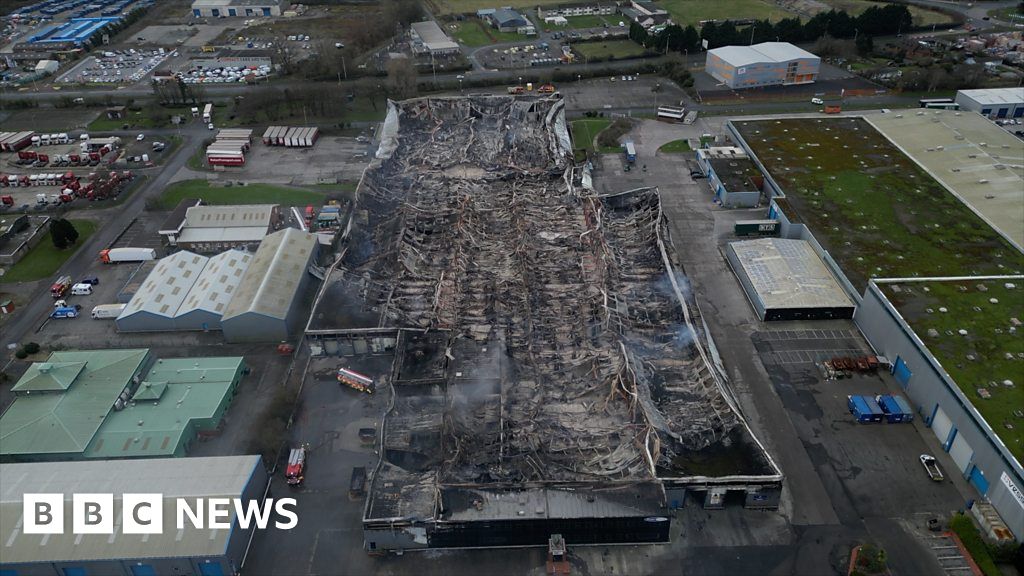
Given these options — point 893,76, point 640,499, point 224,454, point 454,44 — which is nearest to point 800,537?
point 640,499

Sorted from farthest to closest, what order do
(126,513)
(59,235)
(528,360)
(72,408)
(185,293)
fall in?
1. (59,235)
2. (185,293)
3. (528,360)
4. (72,408)
5. (126,513)

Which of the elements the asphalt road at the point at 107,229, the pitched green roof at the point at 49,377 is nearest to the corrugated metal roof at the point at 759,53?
the asphalt road at the point at 107,229

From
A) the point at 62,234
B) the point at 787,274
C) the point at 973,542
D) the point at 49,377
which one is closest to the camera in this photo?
the point at 973,542

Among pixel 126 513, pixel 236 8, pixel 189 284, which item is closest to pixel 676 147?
pixel 189 284

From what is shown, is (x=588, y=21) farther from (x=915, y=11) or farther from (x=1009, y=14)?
(x=1009, y=14)

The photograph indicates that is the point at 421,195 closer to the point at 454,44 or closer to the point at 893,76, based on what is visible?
the point at 454,44

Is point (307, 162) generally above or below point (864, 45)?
below

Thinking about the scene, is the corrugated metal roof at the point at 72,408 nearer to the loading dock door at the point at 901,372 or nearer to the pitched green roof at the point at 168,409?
the pitched green roof at the point at 168,409
